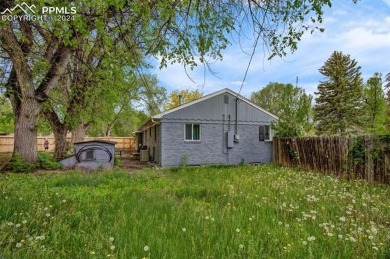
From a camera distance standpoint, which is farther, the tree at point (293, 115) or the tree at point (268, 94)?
the tree at point (268, 94)

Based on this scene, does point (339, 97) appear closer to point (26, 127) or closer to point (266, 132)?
point (266, 132)

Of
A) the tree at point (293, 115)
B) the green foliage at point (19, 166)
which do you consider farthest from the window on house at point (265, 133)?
the green foliage at point (19, 166)

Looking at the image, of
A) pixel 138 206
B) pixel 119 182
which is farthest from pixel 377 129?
pixel 138 206

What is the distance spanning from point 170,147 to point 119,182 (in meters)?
7.15

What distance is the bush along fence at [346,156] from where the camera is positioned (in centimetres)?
826

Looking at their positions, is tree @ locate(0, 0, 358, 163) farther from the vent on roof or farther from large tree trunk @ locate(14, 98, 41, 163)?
the vent on roof

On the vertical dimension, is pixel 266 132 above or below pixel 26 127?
above

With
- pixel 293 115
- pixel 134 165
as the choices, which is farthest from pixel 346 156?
pixel 134 165

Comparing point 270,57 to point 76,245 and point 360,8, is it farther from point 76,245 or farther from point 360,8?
point 76,245

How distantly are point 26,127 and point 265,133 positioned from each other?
13281 mm

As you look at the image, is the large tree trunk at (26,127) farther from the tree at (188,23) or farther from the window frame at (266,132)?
the window frame at (266,132)

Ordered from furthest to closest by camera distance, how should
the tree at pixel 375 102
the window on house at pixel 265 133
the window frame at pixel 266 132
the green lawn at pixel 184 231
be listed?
1. the tree at pixel 375 102
2. the window frame at pixel 266 132
3. the window on house at pixel 265 133
4. the green lawn at pixel 184 231

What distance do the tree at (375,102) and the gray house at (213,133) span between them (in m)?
15.9

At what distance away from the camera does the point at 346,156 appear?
9484 millimetres
